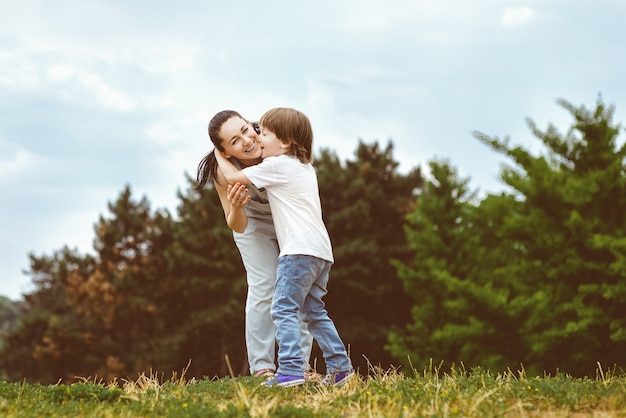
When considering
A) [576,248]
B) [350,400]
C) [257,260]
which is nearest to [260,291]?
[257,260]

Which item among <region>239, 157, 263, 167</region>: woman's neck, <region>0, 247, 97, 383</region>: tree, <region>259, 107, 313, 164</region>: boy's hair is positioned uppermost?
<region>259, 107, 313, 164</region>: boy's hair

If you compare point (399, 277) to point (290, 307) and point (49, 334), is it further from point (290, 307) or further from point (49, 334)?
point (290, 307)

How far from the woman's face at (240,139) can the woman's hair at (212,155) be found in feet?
0.16

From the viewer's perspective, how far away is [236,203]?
18.2 feet

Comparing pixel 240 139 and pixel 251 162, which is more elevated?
pixel 240 139

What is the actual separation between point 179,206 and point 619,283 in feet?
65.9

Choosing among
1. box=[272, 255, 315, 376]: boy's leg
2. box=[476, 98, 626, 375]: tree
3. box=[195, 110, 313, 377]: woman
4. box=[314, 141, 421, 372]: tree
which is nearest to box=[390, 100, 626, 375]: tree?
box=[476, 98, 626, 375]: tree

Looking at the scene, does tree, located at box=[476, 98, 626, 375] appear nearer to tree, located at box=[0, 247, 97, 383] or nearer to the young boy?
the young boy

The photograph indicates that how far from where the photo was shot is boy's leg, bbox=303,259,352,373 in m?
5.40

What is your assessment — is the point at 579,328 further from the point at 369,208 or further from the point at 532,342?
the point at 369,208

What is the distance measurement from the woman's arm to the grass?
133 cm

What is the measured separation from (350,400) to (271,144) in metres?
2.08

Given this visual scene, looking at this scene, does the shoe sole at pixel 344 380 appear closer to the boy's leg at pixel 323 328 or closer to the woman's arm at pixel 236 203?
the boy's leg at pixel 323 328

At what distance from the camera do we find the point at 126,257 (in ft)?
106
